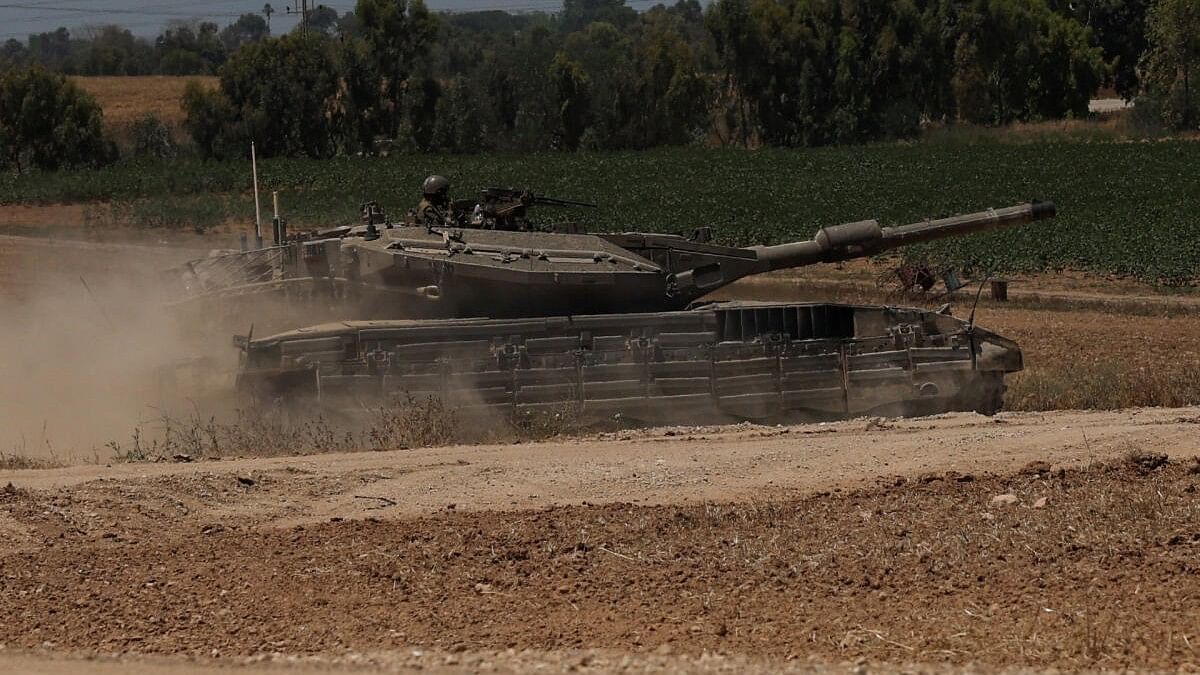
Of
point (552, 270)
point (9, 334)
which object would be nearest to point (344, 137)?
point (9, 334)

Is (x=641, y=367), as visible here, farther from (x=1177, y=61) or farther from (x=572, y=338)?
(x=1177, y=61)

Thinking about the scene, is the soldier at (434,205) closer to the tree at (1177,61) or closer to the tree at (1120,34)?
the tree at (1177,61)

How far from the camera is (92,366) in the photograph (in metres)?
20.0

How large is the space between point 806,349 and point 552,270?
292cm

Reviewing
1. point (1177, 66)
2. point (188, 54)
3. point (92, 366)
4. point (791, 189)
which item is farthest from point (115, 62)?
point (92, 366)

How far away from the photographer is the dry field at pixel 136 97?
11188cm

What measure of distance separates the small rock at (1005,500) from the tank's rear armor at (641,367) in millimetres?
5893

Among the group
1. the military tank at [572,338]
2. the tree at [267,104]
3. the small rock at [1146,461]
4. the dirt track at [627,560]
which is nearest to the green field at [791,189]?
the tree at [267,104]

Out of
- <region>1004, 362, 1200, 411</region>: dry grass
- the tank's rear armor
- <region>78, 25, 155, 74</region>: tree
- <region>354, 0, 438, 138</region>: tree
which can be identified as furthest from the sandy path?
<region>78, 25, 155, 74</region>: tree

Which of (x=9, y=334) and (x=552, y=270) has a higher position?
(x=552, y=270)

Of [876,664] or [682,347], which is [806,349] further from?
[876,664]

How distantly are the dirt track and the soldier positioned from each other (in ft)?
17.3

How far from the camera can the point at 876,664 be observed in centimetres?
817

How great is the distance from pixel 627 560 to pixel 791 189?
1837 inches
